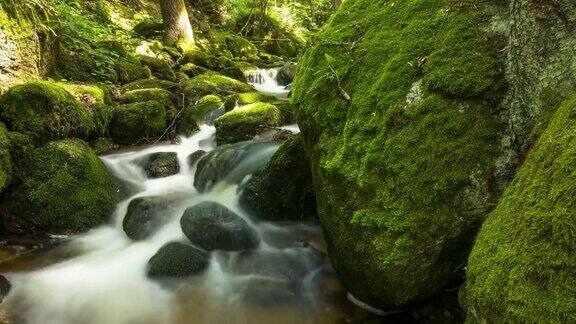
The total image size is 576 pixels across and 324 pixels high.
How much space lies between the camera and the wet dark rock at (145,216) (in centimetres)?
541

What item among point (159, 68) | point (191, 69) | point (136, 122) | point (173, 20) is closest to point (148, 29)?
point (173, 20)

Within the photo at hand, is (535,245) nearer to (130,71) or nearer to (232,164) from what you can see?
(232,164)

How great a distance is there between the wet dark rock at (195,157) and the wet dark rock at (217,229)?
2.14 metres


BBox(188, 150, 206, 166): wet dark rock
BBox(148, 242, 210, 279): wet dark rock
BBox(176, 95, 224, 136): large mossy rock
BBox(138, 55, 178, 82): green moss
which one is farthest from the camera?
BBox(138, 55, 178, 82): green moss

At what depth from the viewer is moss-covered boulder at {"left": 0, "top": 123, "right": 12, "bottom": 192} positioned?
5098 millimetres

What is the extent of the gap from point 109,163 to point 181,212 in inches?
73.7

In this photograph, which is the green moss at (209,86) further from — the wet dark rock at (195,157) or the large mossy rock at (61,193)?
the large mossy rock at (61,193)

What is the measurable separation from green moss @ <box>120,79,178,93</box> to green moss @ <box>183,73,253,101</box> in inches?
11.6

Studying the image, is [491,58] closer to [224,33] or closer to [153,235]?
[153,235]

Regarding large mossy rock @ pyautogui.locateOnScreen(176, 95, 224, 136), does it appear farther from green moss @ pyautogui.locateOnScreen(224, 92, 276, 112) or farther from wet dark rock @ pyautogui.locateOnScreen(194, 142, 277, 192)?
wet dark rock @ pyautogui.locateOnScreen(194, 142, 277, 192)

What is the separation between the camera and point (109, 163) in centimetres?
675

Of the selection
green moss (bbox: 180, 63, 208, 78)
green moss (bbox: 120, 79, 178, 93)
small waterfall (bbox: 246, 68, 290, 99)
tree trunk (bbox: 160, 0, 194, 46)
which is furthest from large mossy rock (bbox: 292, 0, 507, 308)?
tree trunk (bbox: 160, 0, 194, 46)

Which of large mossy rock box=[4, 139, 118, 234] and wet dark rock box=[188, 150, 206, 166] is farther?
wet dark rock box=[188, 150, 206, 166]

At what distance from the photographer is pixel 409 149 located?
3070 mm
